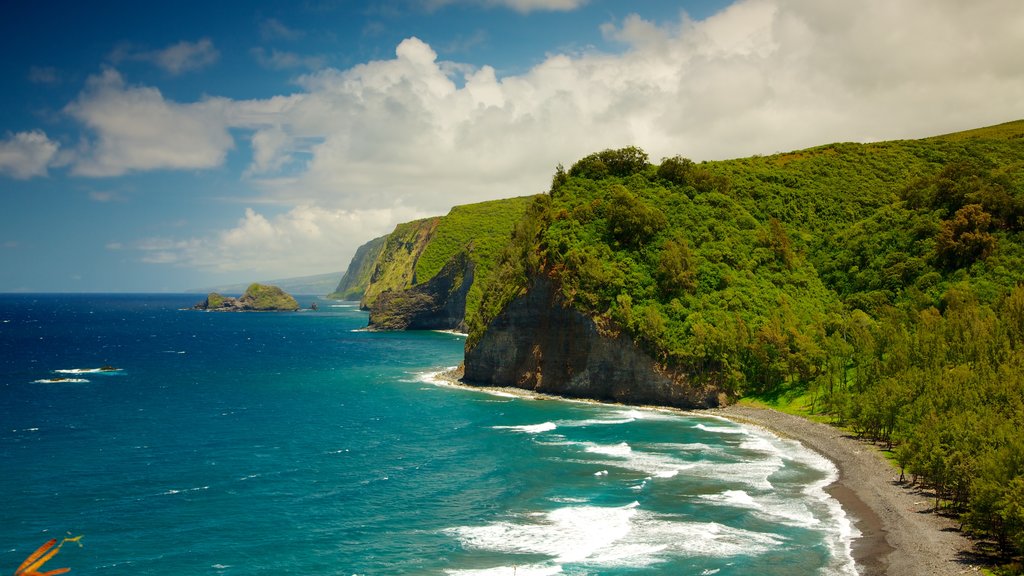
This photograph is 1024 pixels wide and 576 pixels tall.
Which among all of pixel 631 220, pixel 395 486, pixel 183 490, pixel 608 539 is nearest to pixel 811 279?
pixel 631 220

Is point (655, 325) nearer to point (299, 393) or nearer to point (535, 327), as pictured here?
point (535, 327)

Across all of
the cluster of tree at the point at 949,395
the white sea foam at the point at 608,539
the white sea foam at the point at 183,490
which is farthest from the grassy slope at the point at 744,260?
the white sea foam at the point at 183,490

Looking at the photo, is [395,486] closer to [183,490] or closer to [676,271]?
Result: [183,490]

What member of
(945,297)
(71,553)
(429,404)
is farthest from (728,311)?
(71,553)

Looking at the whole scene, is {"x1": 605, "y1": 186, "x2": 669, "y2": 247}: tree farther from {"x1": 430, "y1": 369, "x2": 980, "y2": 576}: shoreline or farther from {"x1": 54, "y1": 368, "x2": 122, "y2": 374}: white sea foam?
{"x1": 54, "y1": 368, "x2": 122, "y2": 374}: white sea foam

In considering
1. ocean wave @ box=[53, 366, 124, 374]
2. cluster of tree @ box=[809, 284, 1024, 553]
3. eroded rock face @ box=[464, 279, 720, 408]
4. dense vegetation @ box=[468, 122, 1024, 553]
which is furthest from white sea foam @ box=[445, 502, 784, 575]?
ocean wave @ box=[53, 366, 124, 374]

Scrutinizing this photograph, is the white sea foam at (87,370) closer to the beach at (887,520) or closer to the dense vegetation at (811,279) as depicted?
the dense vegetation at (811,279)

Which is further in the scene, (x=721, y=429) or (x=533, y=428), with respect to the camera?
(x=533, y=428)
